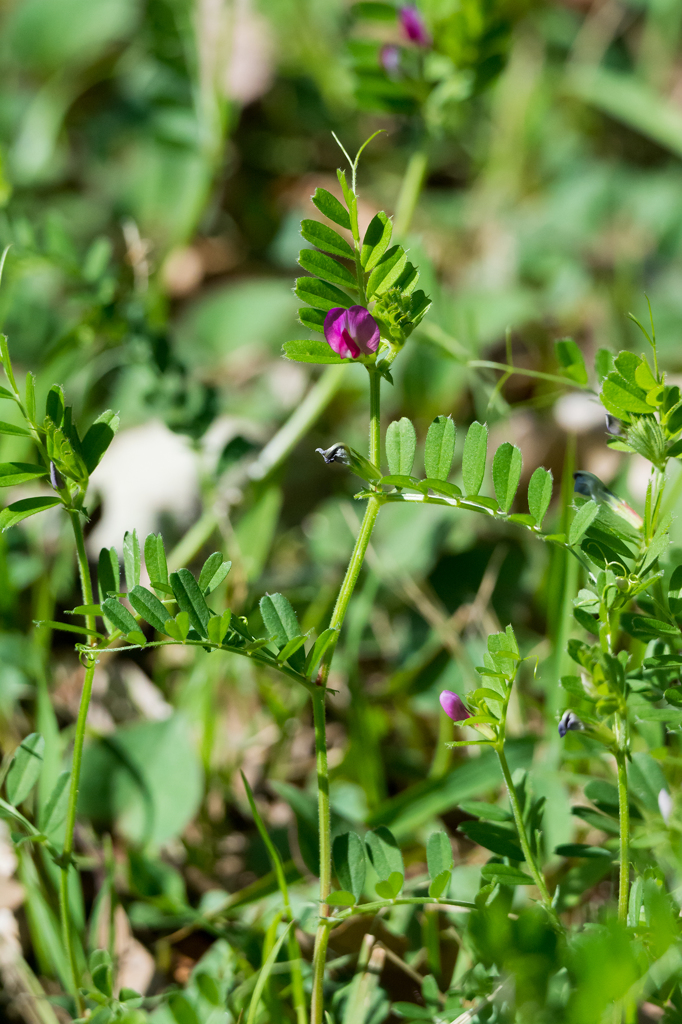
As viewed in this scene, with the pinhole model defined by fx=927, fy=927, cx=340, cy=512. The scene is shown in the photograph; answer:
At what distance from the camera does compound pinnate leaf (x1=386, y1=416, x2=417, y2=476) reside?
30.5 inches

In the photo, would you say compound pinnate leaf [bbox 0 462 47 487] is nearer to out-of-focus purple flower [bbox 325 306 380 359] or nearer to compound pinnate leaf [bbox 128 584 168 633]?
compound pinnate leaf [bbox 128 584 168 633]

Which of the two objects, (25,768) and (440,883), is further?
(25,768)

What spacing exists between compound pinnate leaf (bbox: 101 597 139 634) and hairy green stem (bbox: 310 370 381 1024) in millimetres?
159

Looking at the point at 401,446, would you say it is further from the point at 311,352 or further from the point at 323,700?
the point at 323,700

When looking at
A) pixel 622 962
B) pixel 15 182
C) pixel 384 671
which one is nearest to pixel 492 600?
pixel 384 671

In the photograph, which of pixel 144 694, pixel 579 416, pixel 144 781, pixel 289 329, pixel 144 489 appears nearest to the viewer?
pixel 144 781

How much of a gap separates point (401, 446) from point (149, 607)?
25cm

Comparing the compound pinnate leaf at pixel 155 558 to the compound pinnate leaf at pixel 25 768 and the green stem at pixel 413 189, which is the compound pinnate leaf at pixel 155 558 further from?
the green stem at pixel 413 189

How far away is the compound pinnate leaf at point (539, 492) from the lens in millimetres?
784

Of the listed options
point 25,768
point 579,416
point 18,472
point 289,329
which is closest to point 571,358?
point 18,472

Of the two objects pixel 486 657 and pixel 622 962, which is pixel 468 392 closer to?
pixel 486 657

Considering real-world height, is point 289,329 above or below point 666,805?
above

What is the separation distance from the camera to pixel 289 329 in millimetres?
2031

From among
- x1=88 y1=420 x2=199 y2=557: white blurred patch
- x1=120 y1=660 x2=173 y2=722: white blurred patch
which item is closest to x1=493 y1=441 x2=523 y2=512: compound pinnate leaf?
x1=120 y1=660 x2=173 y2=722: white blurred patch
